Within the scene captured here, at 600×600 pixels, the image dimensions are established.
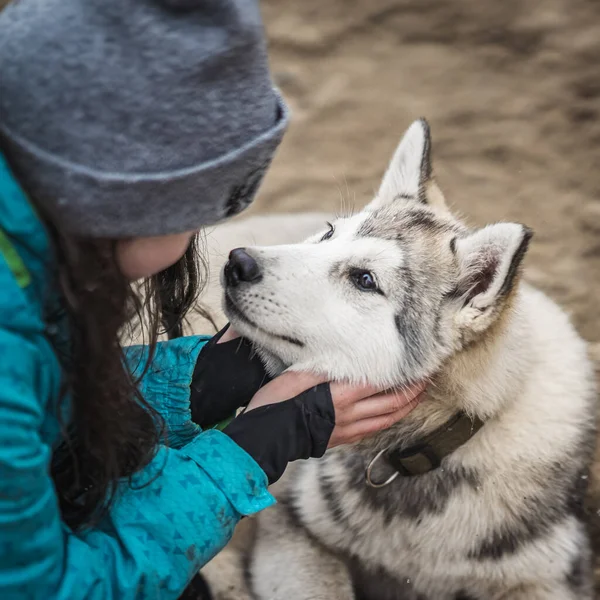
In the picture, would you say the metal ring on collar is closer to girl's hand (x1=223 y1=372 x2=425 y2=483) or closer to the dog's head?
girl's hand (x1=223 y1=372 x2=425 y2=483)

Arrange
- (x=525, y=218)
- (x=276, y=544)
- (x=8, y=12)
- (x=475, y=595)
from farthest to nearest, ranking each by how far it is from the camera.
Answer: (x=525, y=218), (x=276, y=544), (x=475, y=595), (x=8, y=12)

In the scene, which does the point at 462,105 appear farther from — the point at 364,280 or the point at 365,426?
the point at 365,426

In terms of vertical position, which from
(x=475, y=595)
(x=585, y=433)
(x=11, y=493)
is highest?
(x=11, y=493)

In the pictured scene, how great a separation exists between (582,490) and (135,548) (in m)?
1.26

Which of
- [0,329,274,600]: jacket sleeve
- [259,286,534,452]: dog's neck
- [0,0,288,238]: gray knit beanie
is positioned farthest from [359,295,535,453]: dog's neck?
[0,0,288,238]: gray knit beanie

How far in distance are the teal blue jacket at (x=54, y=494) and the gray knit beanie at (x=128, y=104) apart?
0.08 metres

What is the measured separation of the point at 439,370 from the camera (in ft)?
5.85

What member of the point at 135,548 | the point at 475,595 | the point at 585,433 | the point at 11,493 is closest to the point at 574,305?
the point at 585,433

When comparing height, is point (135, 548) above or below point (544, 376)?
above

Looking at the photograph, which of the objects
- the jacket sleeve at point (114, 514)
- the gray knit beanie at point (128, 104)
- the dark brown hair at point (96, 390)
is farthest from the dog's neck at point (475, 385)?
the gray knit beanie at point (128, 104)

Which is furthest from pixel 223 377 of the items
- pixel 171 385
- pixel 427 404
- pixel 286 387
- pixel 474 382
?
pixel 474 382

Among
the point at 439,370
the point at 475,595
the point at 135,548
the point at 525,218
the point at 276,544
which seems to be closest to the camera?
the point at 135,548

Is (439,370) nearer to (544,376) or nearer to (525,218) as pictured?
(544,376)

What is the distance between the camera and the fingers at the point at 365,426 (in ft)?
5.79
